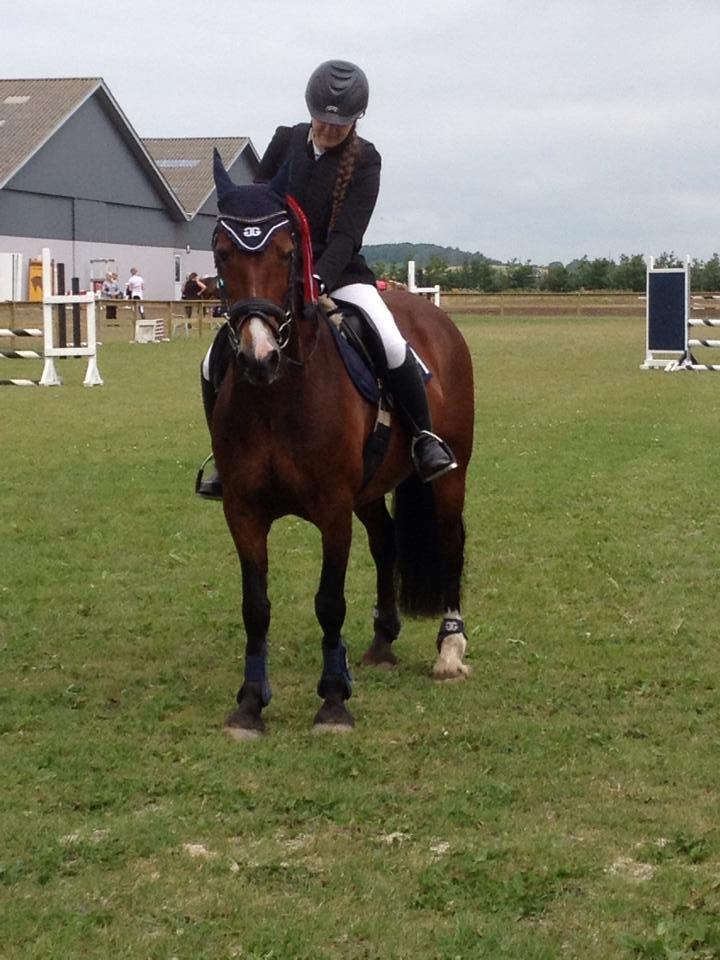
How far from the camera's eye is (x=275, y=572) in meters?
9.56

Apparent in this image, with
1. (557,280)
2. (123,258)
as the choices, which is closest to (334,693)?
(123,258)

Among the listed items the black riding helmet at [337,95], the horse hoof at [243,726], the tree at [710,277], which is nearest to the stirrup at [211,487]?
the horse hoof at [243,726]

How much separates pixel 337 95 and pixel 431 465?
178 centimetres

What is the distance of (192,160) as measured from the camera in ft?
244

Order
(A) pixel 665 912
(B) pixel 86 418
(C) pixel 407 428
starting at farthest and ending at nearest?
(B) pixel 86 418 < (C) pixel 407 428 < (A) pixel 665 912

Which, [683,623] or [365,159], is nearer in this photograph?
[365,159]

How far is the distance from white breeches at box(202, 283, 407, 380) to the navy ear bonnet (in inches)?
41.5

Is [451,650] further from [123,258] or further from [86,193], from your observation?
[123,258]

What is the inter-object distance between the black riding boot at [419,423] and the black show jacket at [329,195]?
0.56 metres

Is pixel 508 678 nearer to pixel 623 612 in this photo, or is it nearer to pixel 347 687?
pixel 347 687

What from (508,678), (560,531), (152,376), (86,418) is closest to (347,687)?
(508,678)

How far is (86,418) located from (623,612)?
12.0 metres

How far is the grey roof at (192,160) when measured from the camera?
227 ft

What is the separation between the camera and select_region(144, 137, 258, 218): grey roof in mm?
69250
